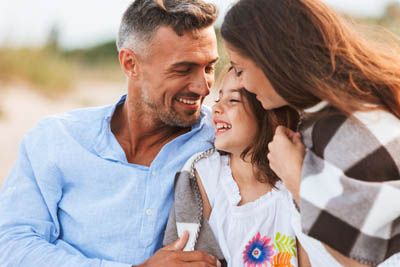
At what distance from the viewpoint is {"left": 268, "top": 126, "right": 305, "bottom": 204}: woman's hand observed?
102 inches

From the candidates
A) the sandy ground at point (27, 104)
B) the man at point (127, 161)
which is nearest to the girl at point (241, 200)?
the man at point (127, 161)

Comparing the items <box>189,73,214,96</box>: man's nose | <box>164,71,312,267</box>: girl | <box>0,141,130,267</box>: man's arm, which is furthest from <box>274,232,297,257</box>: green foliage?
<box>189,73,214,96</box>: man's nose

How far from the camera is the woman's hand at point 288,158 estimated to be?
259 centimetres

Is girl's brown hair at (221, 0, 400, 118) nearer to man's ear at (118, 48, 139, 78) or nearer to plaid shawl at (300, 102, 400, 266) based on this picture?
plaid shawl at (300, 102, 400, 266)

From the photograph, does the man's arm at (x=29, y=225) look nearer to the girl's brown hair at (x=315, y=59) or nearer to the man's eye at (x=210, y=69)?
the man's eye at (x=210, y=69)

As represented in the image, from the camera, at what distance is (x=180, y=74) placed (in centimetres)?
343

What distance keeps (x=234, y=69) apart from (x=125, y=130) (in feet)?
2.72

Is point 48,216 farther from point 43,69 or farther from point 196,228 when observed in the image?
point 43,69

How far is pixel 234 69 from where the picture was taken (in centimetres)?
303

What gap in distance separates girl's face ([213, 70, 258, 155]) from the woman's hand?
312 mm

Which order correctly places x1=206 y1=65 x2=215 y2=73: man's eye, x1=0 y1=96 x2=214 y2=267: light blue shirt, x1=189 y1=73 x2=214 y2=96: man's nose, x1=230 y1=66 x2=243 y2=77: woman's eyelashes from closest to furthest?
x1=230 y1=66 x2=243 y2=77: woman's eyelashes → x1=0 y1=96 x2=214 y2=267: light blue shirt → x1=189 y1=73 x2=214 y2=96: man's nose → x1=206 y1=65 x2=215 y2=73: man's eye

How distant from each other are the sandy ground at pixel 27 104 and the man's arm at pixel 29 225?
4.32 meters

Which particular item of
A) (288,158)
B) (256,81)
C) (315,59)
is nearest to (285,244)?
(288,158)

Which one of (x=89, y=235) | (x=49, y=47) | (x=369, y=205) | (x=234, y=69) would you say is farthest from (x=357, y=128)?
(x=49, y=47)
